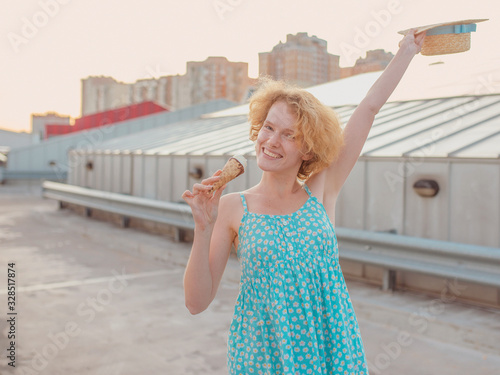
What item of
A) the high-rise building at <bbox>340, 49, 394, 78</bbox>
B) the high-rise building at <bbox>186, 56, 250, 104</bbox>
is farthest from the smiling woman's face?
the high-rise building at <bbox>186, 56, 250, 104</bbox>

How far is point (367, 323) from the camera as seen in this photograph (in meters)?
5.72

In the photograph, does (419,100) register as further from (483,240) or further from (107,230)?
(107,230)

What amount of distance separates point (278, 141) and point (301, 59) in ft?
29.9

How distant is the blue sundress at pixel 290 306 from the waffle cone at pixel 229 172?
184 mm

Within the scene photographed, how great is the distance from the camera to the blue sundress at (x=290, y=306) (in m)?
2.07

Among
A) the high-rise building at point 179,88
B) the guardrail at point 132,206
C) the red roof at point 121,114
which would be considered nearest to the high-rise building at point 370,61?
the guardrail at point 132,206

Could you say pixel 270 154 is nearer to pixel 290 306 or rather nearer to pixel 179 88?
pixel 290 306

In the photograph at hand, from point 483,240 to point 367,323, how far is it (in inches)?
58.2

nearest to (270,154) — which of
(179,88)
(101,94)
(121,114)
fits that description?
(121,114)

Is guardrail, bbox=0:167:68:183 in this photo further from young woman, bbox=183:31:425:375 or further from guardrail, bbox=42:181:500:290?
young woman, bbox=183:31:425:375

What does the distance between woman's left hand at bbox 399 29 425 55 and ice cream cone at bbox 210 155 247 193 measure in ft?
3.00

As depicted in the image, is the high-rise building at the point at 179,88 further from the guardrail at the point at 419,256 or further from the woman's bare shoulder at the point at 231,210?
the woman's bare shoulder at the point at 231,210

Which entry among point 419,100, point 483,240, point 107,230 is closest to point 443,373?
point 483,240

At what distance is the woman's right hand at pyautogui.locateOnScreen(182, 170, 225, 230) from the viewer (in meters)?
2.03
